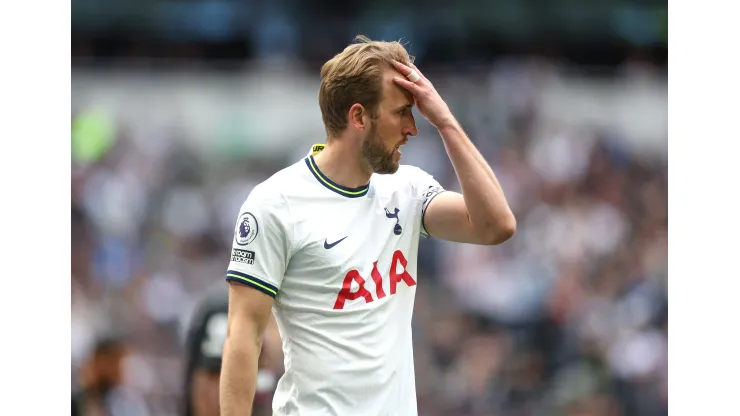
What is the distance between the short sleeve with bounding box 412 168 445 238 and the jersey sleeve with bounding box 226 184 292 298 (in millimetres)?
561

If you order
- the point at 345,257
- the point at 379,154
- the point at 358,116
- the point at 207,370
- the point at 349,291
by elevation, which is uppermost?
the point at 358,116

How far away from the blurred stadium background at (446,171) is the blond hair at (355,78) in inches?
198

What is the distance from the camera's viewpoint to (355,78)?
311 cm

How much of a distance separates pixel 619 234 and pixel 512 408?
2448 mm

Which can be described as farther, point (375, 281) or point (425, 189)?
point (425, 189)

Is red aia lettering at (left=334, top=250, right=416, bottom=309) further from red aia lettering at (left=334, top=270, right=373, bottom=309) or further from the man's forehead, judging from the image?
the man's forehead

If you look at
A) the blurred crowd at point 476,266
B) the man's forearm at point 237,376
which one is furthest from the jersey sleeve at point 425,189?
the blurred crowd at point 476,266

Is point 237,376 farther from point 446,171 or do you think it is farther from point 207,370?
point 446,171

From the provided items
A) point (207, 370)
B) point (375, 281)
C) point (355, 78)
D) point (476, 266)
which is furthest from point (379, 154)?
point (476, 266)

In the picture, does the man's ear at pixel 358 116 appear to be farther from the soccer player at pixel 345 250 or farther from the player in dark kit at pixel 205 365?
the player in dark kit at pixel 205 365

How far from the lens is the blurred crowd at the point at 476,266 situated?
805 centimetres

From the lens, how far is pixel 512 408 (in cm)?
792

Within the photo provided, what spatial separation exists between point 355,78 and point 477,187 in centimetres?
56

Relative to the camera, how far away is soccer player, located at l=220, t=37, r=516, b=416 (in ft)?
9.80
